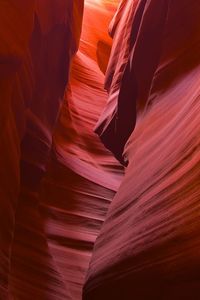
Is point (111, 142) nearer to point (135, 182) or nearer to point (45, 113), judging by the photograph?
point (45, 113)

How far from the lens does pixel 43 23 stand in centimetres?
255

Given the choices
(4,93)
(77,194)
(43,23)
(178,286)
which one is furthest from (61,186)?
(178,286)

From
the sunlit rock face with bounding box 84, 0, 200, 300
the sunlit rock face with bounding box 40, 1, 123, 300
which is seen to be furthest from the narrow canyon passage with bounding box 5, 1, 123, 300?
the sunlit rock face with bounding box 84, 0, 200, 300

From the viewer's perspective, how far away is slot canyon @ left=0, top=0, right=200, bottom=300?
1.34m

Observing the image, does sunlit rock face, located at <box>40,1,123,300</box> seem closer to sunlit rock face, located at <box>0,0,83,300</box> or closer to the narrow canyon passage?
the narrow canyon passage

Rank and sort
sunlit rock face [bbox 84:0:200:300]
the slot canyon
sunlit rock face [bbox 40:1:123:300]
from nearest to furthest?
sunlit rock face [bbox 84:0:200:300], the slot canyon, sunlit rock face [bbox 40:1:123:300]

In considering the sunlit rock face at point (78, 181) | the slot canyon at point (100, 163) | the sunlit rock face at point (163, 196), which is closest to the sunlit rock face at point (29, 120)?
the slot canyon at point (100, 163)

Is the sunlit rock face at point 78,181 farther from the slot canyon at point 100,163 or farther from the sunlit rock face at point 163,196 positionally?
the sunlit rock face at point 163,196

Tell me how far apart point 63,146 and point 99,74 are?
1.16 meters

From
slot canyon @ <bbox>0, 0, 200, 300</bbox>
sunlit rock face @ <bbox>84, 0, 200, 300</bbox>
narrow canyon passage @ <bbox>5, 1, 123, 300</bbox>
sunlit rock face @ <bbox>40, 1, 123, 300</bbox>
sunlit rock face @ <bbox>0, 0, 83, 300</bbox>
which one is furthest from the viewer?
sunlit rock face @ <bbox>40, 1, 123, 300</bbox>

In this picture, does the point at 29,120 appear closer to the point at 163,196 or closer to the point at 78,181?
the point at 78,181

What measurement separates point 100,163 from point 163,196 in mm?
1853

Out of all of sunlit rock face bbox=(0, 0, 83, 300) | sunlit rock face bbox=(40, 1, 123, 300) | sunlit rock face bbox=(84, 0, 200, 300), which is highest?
sunlit rock face bbox=(84, 0, 200, 300)

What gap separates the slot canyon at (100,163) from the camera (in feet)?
4.41
